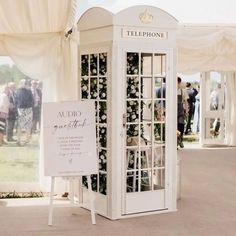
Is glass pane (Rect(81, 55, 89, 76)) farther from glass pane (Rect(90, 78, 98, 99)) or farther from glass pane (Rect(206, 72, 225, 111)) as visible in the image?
glass pane (Rect(206, 72, 225, 111))

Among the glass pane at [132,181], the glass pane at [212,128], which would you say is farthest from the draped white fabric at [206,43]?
the glass pane at [132,181]

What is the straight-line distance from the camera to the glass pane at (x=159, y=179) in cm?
671

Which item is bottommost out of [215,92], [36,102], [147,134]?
[147,134]

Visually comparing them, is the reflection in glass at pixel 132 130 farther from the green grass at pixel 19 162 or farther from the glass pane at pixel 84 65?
the green grass at pixel 19 162

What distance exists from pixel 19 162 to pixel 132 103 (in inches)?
92.7

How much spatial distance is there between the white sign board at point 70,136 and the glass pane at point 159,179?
0.79 metres

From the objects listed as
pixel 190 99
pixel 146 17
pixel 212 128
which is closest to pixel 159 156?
pixel 146 17

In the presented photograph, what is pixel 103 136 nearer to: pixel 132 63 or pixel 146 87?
pixel 146 87

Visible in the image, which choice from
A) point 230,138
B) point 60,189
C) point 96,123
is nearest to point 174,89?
point 96,123

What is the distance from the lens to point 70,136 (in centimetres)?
638

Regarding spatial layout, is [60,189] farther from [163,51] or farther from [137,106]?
[163,51]

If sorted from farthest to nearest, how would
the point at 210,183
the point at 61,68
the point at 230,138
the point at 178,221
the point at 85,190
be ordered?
the point at 230,138
the point at 210,183
the point at 61,68
the point at 85,190
the point at 178,221

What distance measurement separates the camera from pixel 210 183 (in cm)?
855

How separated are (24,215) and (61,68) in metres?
2.02
